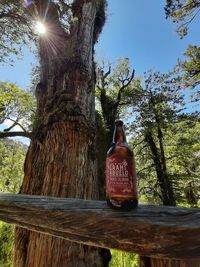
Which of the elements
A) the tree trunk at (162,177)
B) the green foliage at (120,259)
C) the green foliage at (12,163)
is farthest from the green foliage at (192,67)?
the green foliage at (12,163)

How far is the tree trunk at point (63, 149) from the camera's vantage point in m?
2.48

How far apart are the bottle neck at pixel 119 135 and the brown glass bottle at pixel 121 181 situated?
0.31 feet

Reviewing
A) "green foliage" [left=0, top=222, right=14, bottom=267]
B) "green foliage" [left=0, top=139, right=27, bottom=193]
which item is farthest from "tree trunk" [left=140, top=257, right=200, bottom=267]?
"green foliage" [left=0, top=139, right=27, bottom=193]

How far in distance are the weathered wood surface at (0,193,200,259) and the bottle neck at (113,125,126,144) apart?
13.2 inches

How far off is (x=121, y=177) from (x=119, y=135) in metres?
0.29

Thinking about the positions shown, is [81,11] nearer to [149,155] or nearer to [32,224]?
[32,224]

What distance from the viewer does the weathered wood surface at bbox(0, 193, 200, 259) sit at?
88 cm

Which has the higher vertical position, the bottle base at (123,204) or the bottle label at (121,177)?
the bottle label at (121,177)

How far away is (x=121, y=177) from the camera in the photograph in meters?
1.16

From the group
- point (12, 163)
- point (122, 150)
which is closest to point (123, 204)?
point (122, 150)

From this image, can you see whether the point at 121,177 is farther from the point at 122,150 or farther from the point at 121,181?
the point at 122,150

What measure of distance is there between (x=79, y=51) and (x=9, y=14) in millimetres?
4165

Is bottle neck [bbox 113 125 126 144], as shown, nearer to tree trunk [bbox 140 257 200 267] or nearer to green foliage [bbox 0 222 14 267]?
tree trunk [bbox 140 257 200 267]

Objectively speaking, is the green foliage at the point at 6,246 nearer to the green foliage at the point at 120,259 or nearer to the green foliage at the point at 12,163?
the green foliage at the point at 120,259
